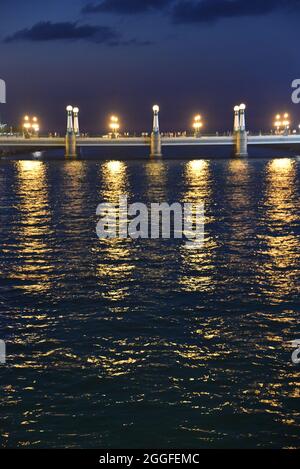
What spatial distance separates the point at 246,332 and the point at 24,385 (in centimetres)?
810

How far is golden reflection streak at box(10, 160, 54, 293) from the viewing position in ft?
97.7

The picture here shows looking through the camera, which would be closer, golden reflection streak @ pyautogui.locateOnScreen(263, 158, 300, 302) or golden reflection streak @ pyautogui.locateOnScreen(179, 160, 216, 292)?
golden reflection streak @ pyautogui.locateOnScreen(263, 158, 300, 302)

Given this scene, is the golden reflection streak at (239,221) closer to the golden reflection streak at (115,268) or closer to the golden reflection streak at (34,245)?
the golden reflection streak at (115,268)

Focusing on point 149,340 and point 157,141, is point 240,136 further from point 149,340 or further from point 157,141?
point 149,340

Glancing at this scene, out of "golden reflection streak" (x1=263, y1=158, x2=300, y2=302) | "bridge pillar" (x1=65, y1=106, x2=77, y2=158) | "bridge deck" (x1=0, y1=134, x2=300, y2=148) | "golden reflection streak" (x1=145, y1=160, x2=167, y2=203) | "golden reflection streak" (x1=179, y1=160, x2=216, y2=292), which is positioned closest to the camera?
"golden reflection streak" (x1=263, y1=158, x2=300, y2=302)

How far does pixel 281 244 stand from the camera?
3838cm

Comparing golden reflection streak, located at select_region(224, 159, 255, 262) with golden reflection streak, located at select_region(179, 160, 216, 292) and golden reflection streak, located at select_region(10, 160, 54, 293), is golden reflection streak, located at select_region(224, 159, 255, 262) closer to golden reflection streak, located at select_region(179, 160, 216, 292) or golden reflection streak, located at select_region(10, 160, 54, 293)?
golden reflection streak, located at select_region(179, 160, 216, 292)

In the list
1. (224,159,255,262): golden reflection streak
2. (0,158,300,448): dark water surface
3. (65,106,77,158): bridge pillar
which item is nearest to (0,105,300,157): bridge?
(65,106,77,158): bridge pillar

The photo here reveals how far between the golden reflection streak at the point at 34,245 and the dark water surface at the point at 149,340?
18cm

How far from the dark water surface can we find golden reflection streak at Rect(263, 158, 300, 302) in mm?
147

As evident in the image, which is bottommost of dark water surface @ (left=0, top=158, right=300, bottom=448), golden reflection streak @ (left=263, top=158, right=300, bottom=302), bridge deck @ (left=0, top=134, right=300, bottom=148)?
dark water surface @ (left=0, top=158, right=300, bottom=448)

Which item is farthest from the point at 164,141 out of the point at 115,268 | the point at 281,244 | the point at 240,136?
the point at 115,268

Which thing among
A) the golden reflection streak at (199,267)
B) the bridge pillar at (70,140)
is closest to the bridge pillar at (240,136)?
the bridge pillar at (70,140)

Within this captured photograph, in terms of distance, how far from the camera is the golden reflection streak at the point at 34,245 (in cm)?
2977
